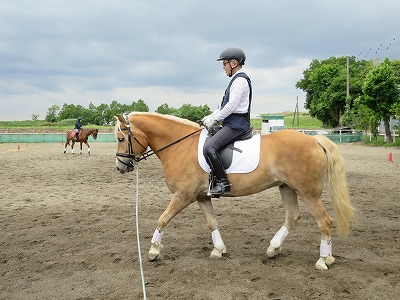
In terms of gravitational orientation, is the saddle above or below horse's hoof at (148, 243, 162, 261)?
above

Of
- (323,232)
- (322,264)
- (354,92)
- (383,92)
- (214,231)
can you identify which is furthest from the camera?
(354,92)

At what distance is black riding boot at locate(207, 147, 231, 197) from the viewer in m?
5.07

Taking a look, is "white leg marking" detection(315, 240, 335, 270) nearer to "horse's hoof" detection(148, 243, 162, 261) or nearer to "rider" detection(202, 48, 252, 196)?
"rider" detection(202, 48, 252, 196)

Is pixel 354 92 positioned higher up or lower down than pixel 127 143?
higher up

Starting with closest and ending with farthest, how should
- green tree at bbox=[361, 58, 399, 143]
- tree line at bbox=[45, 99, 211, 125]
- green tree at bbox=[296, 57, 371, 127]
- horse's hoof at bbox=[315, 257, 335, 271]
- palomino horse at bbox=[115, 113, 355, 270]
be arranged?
1. horse's hoof at bbox=[315, 257, 335, 271]
2. palomino horse at bbox=[115, 113, 355, 270]
3. green tree at bbox=[361, 58, 399, 143]
4. green tree at bbox=[296, 57, 371, 127]
5. tree line at bbox=[45, 99, 211, 125]

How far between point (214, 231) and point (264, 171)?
1.17m

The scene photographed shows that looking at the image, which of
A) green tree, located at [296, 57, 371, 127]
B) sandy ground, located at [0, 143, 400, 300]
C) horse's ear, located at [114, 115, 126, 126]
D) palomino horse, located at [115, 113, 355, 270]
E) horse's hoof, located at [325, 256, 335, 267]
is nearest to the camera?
sandy ground, located at [0, 143, 400, 300]

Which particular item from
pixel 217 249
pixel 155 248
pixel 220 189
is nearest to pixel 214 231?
pixel 217 249

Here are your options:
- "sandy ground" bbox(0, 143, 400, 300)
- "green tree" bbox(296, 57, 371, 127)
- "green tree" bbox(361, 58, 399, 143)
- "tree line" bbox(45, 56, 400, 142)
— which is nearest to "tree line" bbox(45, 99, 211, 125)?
"tree line" bbox(45, 56, 400, 142)

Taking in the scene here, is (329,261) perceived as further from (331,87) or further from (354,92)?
(331,87)

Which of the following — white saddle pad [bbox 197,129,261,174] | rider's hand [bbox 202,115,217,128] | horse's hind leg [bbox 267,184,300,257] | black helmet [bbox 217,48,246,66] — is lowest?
horse's hind leg [bbox 267,184,300,257]

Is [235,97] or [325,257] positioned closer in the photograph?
[325,257]

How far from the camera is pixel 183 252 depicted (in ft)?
18.3

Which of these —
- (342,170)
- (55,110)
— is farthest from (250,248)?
(55,110)
